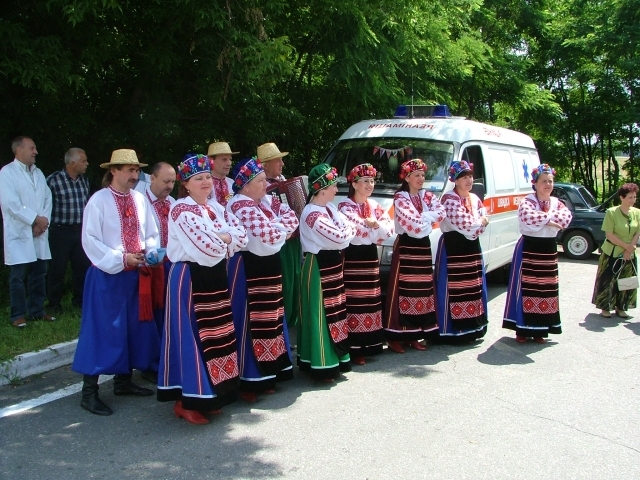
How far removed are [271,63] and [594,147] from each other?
19652mm

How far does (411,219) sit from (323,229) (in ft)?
3.80

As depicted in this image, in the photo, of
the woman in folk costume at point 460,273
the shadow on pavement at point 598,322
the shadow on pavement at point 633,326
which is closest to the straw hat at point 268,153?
the woman in folk costume at point 460,273

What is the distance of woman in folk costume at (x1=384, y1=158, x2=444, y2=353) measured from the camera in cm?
646

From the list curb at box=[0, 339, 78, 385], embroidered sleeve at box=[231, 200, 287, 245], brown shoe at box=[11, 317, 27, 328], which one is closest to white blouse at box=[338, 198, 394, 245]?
embroidered sleeve at box=[231, 200, 287, 245]

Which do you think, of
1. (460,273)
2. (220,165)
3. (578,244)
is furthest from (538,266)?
(578,244)

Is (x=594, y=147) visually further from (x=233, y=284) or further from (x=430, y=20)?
(x=233, y=284)

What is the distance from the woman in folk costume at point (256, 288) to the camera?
519 centimetres

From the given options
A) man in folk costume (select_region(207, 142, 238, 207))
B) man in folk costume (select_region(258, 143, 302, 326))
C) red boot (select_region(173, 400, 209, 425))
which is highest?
man in folk costume (select_region(207, 142, 238, 207))

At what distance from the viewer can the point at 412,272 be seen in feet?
21.7

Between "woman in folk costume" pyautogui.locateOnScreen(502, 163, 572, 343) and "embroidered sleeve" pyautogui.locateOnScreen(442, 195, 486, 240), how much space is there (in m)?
0.59

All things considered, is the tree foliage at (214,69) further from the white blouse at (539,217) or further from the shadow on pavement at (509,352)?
the shadow on pavement at (509,352)

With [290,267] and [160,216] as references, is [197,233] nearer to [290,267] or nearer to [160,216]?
[160,216]

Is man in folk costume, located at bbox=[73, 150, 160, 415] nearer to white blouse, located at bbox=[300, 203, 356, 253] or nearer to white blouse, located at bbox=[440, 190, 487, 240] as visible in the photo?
white blouse, located at bbox=[300, 203, 356, 253]

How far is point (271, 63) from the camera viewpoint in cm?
777
